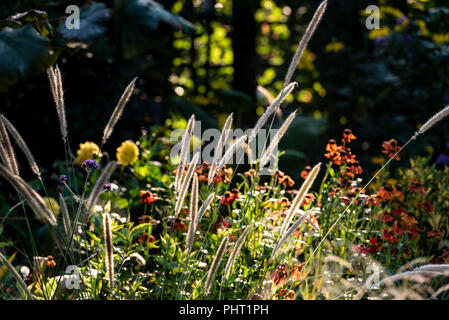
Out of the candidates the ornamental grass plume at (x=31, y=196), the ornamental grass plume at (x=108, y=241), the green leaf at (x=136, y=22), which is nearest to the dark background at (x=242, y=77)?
the green leaf at (x=136, y=22)

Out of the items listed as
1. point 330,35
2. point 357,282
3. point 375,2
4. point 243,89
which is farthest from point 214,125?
point 357,282

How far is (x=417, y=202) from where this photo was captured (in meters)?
2.58

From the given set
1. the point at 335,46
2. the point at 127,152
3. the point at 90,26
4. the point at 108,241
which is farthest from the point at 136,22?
the point at 335,46

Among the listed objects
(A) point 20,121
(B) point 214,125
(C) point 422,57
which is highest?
(C) point 422,57

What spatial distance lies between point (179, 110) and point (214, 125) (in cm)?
43

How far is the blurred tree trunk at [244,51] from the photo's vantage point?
6320 millimetres

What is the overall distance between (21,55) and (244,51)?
507cm

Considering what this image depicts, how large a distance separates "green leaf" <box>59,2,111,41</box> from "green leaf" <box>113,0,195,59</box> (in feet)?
0.22

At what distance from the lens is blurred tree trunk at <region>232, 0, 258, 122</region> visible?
6320 mm

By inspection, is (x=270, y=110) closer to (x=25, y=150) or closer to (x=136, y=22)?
(x=25, y=150)

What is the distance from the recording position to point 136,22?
245 centimetres

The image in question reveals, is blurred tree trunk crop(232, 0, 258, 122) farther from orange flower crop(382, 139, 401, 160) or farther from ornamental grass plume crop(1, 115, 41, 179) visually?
ornamental grass plume crop(1, 115, 41, 179)
